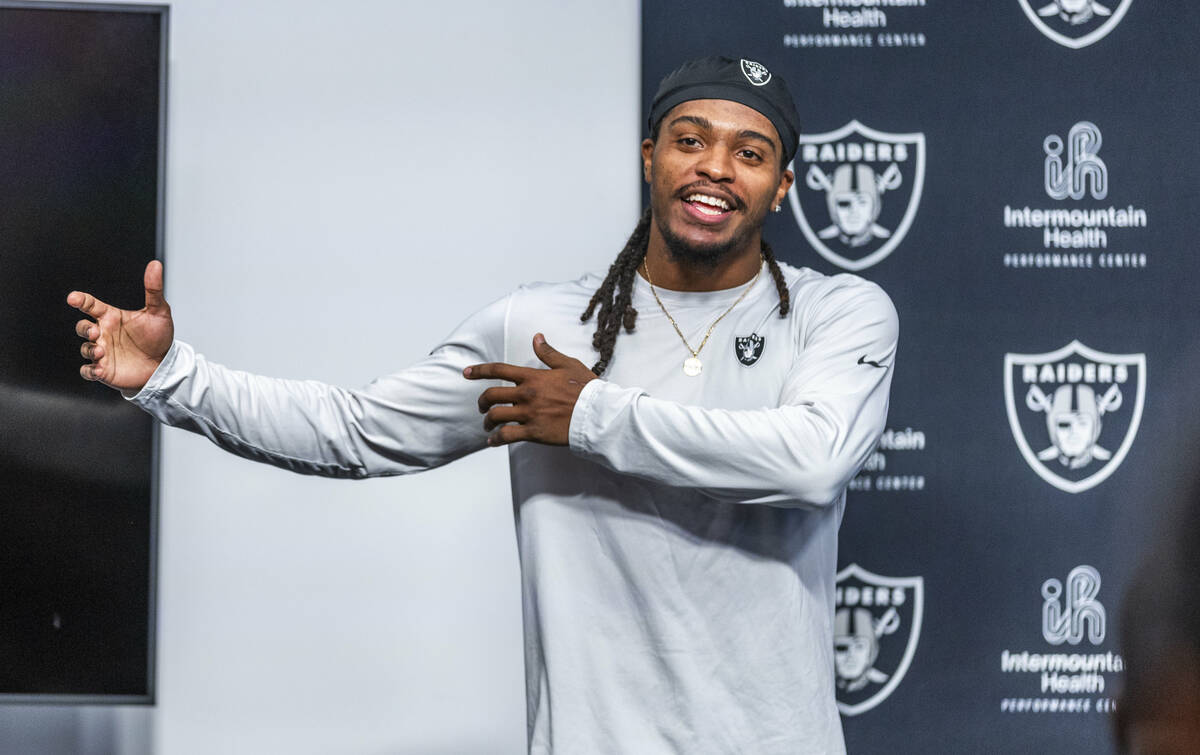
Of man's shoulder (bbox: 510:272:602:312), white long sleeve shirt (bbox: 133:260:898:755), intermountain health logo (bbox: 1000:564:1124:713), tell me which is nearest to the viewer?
white long sleeve shirt (bbox: 133:260:898:755)

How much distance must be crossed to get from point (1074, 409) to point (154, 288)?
5.70ft

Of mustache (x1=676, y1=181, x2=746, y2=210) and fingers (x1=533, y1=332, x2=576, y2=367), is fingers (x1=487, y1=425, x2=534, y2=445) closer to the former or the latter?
fingers (x1=533, y1=332, x2=576, y2=367)

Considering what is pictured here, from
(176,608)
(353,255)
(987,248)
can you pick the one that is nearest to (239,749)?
(176,608)

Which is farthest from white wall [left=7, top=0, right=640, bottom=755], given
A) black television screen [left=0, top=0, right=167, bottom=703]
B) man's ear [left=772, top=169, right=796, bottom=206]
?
man's ear [left=772, top=169, right=796, bottom=206]

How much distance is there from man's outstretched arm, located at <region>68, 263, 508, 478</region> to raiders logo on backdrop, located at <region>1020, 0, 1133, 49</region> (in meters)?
1.34

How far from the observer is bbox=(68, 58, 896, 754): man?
4.52 feet

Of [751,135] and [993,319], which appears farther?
[993,319]

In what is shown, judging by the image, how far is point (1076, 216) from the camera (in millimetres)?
2262

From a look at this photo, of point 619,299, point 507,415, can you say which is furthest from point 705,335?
point 507,415

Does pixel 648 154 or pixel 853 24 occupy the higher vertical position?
pixel 853 24

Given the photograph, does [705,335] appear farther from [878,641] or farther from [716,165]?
[878,641]

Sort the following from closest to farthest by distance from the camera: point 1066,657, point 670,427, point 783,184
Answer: point 670,427 < point 783,184 < point 1066,657

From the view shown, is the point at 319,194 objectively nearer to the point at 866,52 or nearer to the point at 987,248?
the point at 866,52

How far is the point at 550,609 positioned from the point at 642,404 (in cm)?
35
